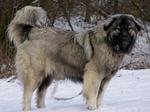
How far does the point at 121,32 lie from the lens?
20.6 ft

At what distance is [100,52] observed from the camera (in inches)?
257

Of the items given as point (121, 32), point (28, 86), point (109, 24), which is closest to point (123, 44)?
point (121, 32)

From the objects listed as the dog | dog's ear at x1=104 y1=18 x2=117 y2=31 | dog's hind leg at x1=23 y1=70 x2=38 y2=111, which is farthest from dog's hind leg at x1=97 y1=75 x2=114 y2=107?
dog's hind leg at x1=23 y1=70 x2=38 y2=111

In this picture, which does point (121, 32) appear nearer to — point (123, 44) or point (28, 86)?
point (123, 44)

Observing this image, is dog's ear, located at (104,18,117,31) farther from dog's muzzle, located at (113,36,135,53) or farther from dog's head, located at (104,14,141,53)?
dog's muzzle, located at (113,36,135,53)

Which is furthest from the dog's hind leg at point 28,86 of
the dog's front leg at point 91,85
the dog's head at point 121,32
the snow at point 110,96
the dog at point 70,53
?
the dog's head at point 121,32

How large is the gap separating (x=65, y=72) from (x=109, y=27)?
108 cm

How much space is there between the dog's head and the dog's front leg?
52cm

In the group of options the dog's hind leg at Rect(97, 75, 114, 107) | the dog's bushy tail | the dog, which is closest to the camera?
the dog

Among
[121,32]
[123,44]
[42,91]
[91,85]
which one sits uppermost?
[121,32]

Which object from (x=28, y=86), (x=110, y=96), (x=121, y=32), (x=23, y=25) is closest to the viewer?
(x=121, y=32)

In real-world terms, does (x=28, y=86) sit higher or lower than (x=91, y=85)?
lower

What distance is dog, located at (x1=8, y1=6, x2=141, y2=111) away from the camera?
21.1 ft

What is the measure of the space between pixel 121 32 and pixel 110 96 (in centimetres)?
191
